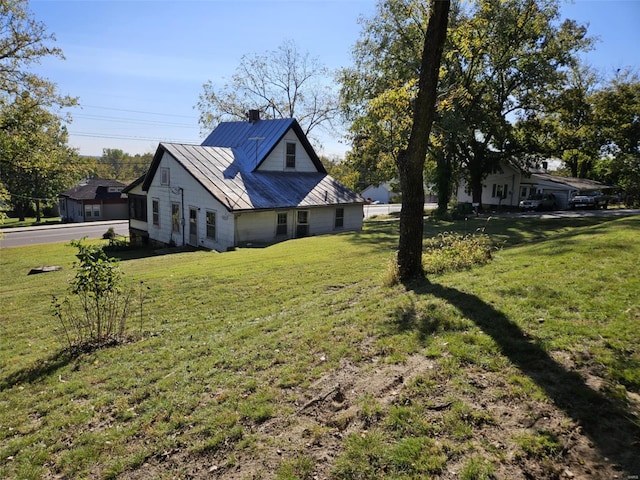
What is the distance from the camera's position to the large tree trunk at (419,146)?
7492 millimetres

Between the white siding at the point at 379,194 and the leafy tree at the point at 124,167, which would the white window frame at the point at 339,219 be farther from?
the leafy tree at the point at 124,167

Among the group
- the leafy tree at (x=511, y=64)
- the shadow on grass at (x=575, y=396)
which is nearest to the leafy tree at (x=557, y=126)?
the leafy tree at (x=511, y=64)

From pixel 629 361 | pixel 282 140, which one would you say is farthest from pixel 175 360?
pixel 282 140

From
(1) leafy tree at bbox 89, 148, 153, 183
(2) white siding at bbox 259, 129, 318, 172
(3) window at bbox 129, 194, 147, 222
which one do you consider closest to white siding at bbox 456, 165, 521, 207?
(2) white siding at bbox 259, 129, 318, 172

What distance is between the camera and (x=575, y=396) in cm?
396

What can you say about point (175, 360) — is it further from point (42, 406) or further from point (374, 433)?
point (374, 433)

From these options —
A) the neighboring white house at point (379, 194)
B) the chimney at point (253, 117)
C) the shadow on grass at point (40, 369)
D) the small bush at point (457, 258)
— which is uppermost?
the chimney at point (253, 117)

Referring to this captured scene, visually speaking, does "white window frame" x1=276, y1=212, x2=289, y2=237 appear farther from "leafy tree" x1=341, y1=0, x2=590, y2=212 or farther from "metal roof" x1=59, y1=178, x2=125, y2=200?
"metal roof" x1=59, y1=178, x2=125, y2=200

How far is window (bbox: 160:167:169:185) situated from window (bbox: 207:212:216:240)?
481cm

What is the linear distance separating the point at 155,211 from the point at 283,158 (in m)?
9.08

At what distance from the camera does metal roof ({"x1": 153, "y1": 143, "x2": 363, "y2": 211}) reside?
21031mm

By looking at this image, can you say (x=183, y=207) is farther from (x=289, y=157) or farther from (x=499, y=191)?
(x=499, y=191)

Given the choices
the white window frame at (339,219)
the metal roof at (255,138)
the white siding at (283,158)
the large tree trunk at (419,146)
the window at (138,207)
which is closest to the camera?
the large tree trunk at (419,146)

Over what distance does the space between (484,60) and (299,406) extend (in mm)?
30016
